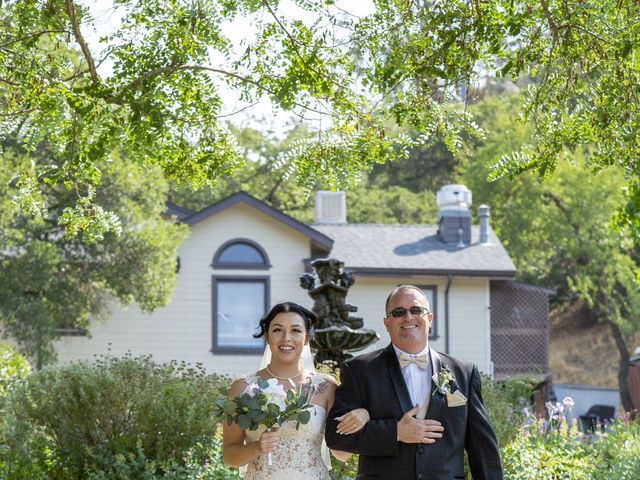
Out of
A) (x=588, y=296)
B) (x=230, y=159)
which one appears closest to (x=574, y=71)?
(x=230, y=159)

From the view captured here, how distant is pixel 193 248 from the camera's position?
85.5 feet

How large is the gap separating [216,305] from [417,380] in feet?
66.2

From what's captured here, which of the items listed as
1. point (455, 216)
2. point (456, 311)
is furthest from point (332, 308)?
point (455, 216)

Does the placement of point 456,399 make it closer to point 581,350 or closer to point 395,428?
point 395,428

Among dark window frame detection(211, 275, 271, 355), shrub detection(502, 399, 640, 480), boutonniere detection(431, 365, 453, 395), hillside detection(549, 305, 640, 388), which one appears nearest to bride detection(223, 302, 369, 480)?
boutonniere detection(431, 365, 453, 395)

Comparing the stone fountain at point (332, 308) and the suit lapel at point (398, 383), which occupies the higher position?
the stone fountain at point (332, 308)

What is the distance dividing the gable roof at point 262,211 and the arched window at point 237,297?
0.83 metres

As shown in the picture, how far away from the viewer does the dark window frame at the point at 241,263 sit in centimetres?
2597

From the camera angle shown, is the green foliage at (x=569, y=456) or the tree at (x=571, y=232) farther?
the tree at (x=571, y=232)

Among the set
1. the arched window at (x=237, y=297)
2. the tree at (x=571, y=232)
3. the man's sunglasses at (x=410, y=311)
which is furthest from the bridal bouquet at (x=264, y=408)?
the tree at (x=571, y=232)

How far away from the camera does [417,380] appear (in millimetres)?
5855

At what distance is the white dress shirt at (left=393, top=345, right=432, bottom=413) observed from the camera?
584 centimetres

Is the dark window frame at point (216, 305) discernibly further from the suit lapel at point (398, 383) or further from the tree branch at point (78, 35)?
the suit lapel at point (398, 383)

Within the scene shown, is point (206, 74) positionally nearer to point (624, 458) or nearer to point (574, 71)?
point (574, 71)
